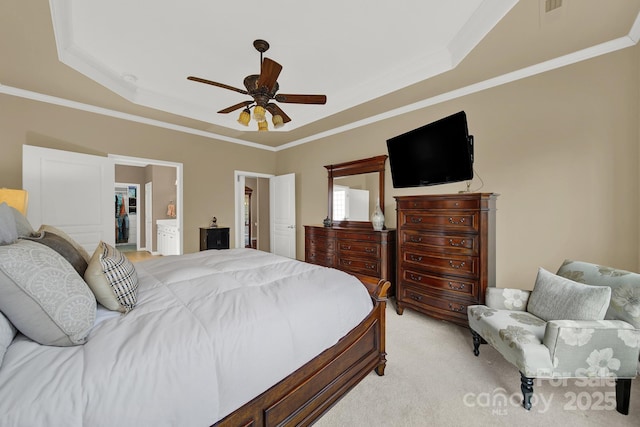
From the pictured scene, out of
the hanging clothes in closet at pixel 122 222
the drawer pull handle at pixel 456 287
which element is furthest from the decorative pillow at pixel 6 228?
the hanging clothes in closet at pixel 122 222

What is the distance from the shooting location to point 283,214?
17.2 ft

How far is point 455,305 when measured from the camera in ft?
8.18

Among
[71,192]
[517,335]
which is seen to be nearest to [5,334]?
[517,335]

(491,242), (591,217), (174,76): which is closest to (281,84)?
(174,76)

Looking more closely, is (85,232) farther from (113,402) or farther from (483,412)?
(483,412)

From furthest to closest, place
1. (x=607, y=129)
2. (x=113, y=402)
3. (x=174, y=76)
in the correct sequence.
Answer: (x=174, y=76), (x=607, y=129), (x=113, y=402)

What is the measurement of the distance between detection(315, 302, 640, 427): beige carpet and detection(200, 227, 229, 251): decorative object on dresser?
345 cm

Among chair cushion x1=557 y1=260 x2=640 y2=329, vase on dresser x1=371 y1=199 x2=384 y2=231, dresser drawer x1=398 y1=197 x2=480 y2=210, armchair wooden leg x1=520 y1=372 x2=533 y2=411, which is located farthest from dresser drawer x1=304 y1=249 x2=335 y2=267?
chair cushion x1=557 y1=260 x2=640 y2=329

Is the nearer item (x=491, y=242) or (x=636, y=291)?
(x=636, y=291)

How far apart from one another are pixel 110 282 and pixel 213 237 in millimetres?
3428

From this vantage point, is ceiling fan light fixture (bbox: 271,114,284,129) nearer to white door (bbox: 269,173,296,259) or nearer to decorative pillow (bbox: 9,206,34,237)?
decorative pillow (bbox: 9,206,34,237)

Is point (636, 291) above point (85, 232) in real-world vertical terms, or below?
below

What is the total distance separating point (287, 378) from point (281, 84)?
307 centimetres

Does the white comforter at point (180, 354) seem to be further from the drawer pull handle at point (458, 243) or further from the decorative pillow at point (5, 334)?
the drawer pull handle at point (458, 243)
